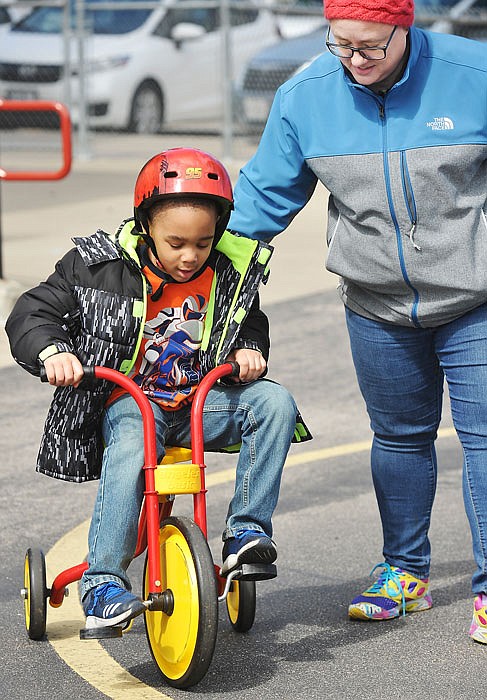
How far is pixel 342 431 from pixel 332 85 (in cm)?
296

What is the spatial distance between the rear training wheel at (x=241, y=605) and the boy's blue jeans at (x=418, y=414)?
21.2 inches

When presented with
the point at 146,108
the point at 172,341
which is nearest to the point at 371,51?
the point at 172,341

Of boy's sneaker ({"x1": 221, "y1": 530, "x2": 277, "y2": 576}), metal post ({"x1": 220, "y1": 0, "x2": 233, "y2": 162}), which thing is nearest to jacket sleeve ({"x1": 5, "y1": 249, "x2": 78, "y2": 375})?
boy's sneaker ({"x1": 221, "y1": 530, "x2": 277, "y2": 576})

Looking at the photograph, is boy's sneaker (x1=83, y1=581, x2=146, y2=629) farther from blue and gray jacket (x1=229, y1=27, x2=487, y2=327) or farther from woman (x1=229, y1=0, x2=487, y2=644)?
blue and gray jacket (x1=229, y1=27, x2=487, y2=327)

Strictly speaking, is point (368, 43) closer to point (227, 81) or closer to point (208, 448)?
point (208, 448)

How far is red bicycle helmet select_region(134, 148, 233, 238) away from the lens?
3801 millimetres

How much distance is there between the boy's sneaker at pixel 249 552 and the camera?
3.83 m

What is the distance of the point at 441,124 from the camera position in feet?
12.9

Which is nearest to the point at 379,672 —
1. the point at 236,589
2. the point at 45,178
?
the point at 236,589

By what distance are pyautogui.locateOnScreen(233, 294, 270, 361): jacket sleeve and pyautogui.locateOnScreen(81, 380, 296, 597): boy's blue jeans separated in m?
0.11

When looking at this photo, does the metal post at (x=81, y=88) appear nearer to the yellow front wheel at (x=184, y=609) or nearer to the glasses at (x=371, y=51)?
the glasses at (x=371, y=51)

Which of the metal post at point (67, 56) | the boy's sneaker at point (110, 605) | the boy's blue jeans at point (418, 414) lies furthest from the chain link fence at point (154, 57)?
the boy's sneaker at point (110, 605)

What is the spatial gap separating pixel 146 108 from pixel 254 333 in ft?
50.0

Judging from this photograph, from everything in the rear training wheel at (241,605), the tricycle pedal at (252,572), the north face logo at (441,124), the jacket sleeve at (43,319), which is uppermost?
the north face logo at (441,124)
